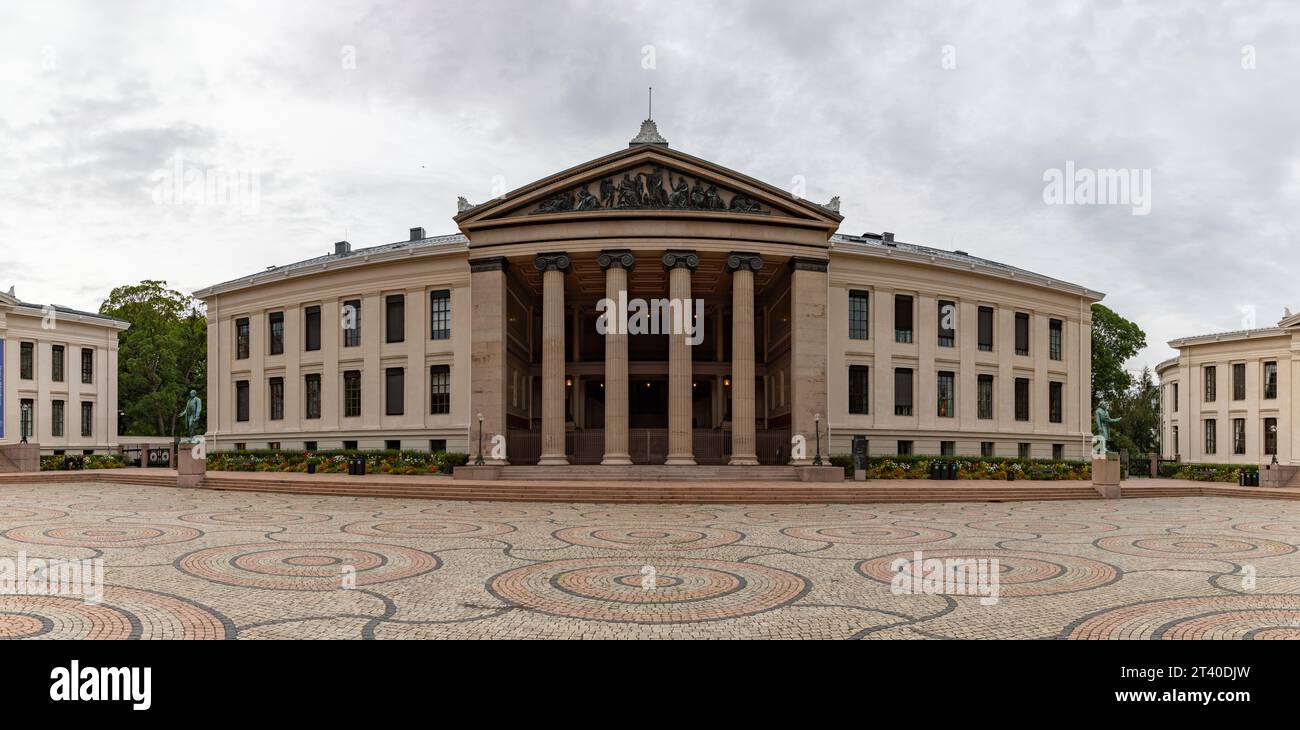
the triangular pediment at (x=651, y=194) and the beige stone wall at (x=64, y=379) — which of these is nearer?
the triangular pediment at (x=651, y=194)

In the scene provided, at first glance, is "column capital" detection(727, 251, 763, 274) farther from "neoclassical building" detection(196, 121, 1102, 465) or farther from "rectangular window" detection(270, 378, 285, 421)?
"rectangular window" detection(270, 378, 285, 421)

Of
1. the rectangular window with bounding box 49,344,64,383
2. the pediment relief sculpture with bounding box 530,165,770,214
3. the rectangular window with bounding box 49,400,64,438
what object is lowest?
the rectangular window with bounding box 49,400,64,438

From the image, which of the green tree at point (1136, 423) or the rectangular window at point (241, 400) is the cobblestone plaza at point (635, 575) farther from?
the green tree at point (1136, 423)

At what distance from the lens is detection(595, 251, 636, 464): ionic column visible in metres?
33.7

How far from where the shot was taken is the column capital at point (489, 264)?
116ft

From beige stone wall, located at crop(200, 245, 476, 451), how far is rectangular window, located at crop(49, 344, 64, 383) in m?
14.7

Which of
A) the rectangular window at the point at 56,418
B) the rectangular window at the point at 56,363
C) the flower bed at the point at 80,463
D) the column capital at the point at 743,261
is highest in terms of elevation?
the column capital at the point at 743,261

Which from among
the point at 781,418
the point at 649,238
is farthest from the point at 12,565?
the point at 781,418

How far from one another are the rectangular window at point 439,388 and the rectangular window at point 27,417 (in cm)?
3195

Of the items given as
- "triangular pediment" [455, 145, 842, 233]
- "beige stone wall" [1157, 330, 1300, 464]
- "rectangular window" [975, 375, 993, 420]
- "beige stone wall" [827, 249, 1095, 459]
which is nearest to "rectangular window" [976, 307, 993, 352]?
"beige stone wall" [827, 249, 1095, 459]

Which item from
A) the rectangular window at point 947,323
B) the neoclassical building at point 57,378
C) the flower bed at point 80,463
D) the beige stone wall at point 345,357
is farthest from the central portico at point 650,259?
the neoclassical building at point 57,378
